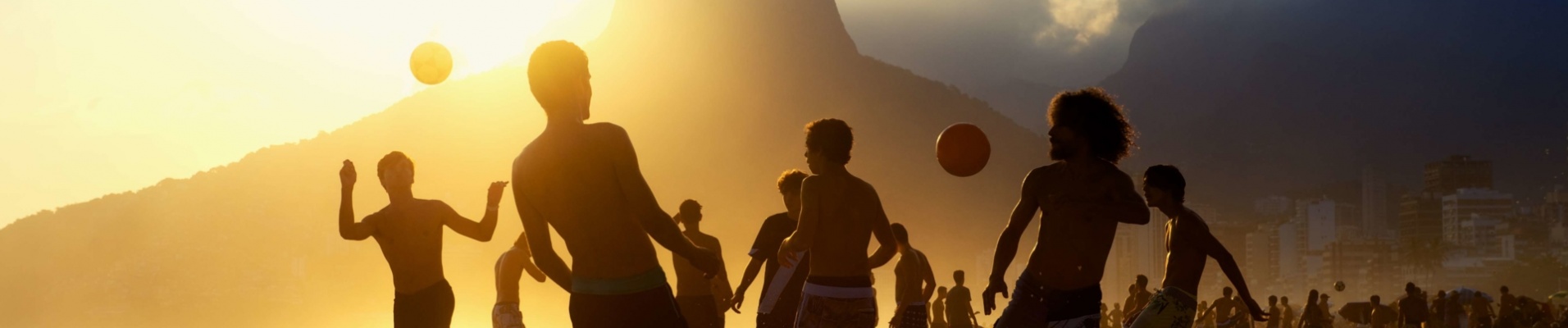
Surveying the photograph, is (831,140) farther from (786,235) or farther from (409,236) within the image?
(409,236)

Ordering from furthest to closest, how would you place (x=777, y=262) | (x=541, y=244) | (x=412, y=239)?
1. (x=777, y=262)
2. (x=412, y=239)
3. (x=541, y=244)

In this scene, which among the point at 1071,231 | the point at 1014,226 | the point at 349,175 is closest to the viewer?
the point at 1071,231

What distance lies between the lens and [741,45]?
184625 millimetres

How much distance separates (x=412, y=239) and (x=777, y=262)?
2.33m

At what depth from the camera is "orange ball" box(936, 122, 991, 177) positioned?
37.4ft

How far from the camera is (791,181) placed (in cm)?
966

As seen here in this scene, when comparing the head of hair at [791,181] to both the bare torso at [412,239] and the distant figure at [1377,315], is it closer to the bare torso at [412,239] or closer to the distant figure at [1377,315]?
the bare torso at [412,239]

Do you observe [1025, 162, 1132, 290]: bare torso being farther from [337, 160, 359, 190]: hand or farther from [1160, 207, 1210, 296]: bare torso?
[337, 160, 359, 190]: hand

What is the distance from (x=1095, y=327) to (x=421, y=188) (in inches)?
7027

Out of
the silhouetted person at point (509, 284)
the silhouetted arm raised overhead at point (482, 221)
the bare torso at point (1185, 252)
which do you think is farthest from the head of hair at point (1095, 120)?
the silhouetted person at point (509, 284)

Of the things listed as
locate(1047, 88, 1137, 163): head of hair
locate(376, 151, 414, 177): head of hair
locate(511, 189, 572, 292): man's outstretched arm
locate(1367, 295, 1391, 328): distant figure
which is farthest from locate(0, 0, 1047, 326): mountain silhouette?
locate(511, 189, 572, 292): man's outstretched arm

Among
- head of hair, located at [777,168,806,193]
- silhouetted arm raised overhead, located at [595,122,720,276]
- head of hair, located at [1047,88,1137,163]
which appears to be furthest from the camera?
head of hair, located at [777,168,806,193]

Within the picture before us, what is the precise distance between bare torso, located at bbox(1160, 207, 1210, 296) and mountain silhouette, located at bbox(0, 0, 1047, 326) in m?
163

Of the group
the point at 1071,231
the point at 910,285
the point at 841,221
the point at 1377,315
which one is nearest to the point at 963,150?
the point at 910,285
